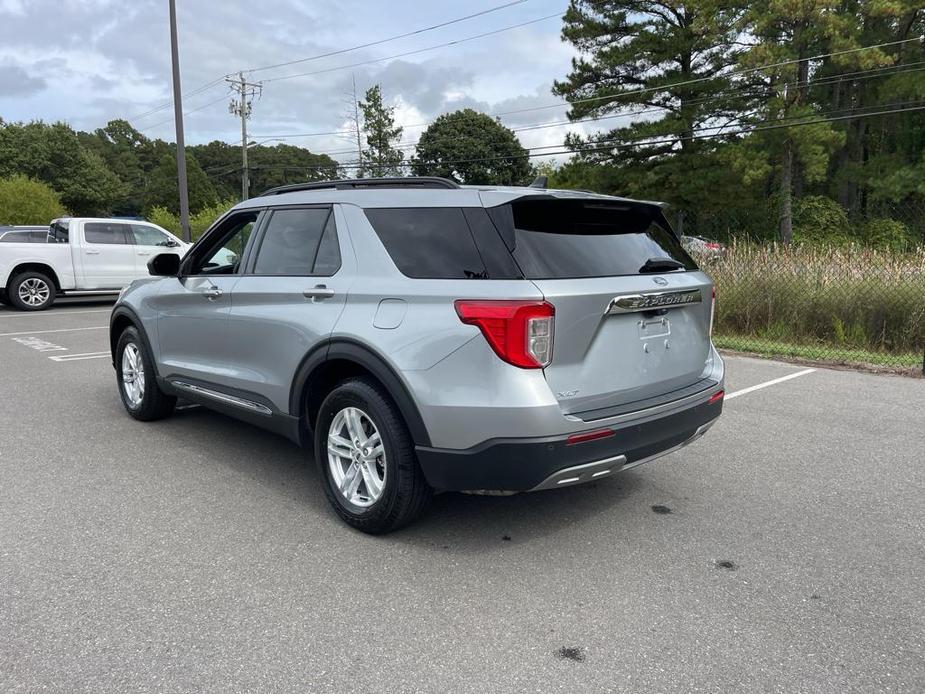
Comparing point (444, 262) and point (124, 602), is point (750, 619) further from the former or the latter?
point (124, 602)

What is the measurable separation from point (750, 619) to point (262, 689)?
1.89 metres

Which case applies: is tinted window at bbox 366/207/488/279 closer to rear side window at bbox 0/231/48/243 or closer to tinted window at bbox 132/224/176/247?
tinted window at bbox 132/224/176/247

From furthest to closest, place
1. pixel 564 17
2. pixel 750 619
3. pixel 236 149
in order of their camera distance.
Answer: pixel 236 149 → pixel 564 17 → pixel 750 619

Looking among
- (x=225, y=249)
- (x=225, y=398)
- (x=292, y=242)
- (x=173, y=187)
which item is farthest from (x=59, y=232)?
(x=173, y=187)

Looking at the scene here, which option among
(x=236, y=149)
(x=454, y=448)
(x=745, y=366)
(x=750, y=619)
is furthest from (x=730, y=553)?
(x=236, y=149)

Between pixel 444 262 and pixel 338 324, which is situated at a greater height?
pixel 444 262

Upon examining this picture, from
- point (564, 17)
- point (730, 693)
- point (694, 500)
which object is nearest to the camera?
point (730, 693)

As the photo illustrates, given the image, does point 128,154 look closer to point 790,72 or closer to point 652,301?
point 790,72

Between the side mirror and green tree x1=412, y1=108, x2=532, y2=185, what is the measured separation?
55.0m

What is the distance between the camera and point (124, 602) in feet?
9.49

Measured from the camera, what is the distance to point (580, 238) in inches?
132

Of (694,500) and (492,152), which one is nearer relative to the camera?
(694,500)

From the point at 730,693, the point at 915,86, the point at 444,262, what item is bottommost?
the point at 730,693

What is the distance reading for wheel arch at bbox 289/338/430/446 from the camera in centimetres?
318
